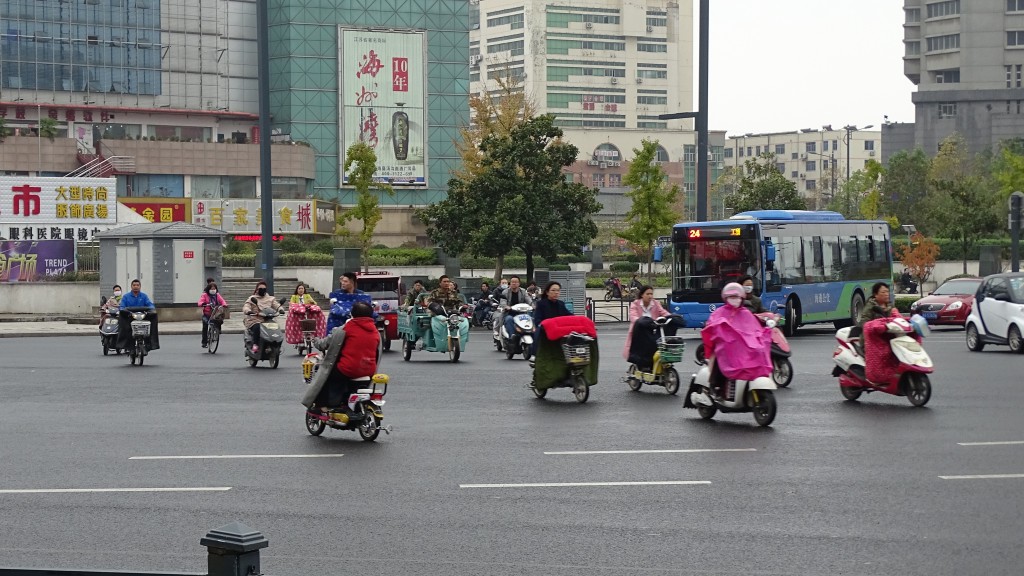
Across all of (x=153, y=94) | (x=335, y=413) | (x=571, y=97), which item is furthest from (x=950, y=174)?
(x=335, y=413)

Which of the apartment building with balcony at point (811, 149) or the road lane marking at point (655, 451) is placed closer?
the road lane marking at point (655, 451)

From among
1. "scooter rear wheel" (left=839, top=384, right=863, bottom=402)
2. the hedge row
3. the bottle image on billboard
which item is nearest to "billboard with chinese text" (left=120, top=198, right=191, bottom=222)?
the bottle image on billboard

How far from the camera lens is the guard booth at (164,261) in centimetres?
4366

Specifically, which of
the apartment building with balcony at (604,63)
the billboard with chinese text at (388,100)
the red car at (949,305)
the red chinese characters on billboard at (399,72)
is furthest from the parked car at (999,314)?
the apartment building with balcony at (604,63)

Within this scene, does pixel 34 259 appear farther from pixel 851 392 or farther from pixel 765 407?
pixel 765 407

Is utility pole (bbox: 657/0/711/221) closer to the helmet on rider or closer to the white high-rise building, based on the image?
the helmet on rider

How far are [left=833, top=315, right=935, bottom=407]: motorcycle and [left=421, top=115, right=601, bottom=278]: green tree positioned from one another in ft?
106

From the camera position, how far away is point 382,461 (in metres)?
12.4

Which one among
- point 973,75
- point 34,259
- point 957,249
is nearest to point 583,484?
point 34,259

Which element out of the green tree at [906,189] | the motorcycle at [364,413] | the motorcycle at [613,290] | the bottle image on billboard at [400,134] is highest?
the bottle image on billboard at [400,134]

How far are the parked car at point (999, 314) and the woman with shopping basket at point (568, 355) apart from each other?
39.9ft

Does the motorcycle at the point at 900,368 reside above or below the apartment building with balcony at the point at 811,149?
below

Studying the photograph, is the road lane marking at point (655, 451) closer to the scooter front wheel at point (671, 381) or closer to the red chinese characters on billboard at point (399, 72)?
the scooter front wheel at point (671, 381)

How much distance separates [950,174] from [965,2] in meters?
51.4
